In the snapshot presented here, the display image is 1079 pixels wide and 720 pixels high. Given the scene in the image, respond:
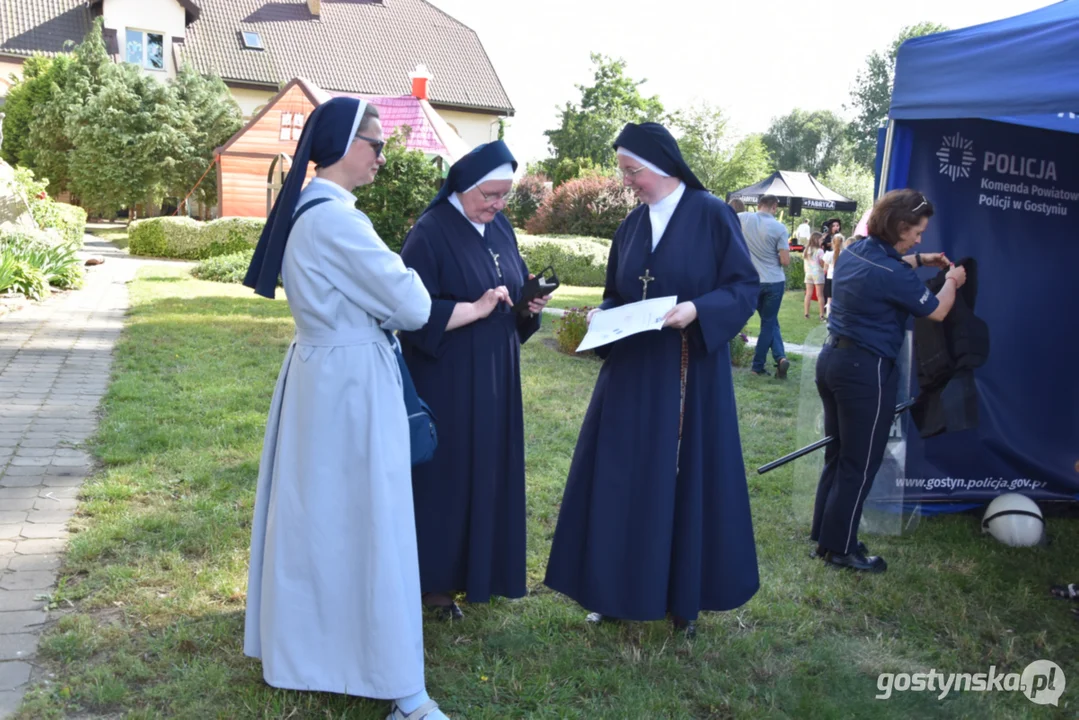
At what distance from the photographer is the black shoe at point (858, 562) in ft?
15.8

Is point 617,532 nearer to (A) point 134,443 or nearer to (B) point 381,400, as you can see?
(B) point 381,400

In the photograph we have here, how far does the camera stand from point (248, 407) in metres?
7.45

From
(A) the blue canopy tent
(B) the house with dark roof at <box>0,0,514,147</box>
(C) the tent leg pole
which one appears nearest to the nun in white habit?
(A) the blue canopy tent

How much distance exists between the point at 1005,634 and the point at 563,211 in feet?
80.4

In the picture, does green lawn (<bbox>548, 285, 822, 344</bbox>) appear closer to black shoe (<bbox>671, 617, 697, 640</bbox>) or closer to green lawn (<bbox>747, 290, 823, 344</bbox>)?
green lawn (<bbox>747, 290, 823, 344</bbox>)

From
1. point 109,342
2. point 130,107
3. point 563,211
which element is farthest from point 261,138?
point 109,342

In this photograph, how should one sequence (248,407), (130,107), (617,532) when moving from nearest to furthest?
(617,532)
(248,407)
(130,107)

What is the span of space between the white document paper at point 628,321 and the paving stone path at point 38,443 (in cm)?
249

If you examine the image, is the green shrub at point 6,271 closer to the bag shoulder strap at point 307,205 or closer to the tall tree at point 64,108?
the bag shoulder strap at point 307,205

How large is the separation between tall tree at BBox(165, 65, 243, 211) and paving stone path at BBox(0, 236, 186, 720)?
64.5ft

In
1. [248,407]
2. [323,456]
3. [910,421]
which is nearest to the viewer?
[323,456]

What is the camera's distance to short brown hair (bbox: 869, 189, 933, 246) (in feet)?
14.7

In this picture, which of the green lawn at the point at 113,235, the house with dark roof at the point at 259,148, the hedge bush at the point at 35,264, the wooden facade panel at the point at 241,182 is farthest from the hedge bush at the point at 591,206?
the hedge bush at the point at 35,264

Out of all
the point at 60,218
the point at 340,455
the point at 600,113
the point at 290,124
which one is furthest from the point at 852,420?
the point at 600,113
